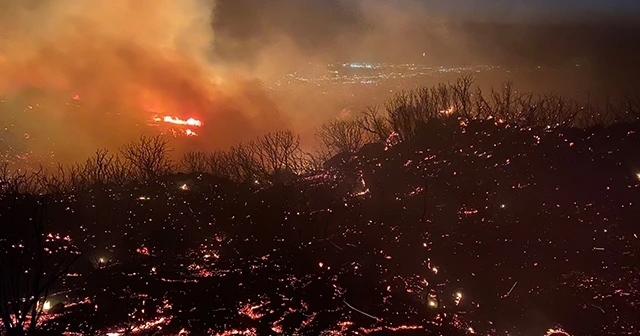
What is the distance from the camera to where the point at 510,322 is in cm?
1806

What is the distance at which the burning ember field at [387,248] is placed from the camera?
18547 millimetres

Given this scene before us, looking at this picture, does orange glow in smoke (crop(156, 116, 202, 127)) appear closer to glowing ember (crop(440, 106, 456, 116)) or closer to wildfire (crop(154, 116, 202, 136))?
wildfire (crop(154, 116, 202, 136))

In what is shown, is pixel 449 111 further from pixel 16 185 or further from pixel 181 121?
pixel 181 121

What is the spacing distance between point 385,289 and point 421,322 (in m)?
2.97

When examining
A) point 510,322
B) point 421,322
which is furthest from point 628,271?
point 421,322

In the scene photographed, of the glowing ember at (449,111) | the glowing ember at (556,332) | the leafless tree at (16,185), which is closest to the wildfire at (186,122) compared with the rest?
the leafless tree at (16,185)

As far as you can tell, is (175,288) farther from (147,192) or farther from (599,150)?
(599,150)

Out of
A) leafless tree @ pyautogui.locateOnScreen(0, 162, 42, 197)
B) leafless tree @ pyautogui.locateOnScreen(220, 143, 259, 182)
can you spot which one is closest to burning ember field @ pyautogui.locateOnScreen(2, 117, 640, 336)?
leafless tree @ pyautogui.locateOnScreen(0, 162, 42, 197)

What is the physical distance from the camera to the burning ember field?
60.8ft

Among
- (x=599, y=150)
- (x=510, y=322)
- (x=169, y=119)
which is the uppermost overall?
(x=169, y=119)

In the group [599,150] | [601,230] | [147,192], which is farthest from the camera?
[147,192]

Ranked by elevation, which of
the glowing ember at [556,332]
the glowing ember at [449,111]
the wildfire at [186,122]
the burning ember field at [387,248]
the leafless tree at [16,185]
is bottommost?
the glowing ember at [556,332]

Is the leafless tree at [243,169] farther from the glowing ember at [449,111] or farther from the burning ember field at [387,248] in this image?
the glowing ember at [449,111]

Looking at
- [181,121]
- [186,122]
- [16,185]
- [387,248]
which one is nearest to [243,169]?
[16,185]
